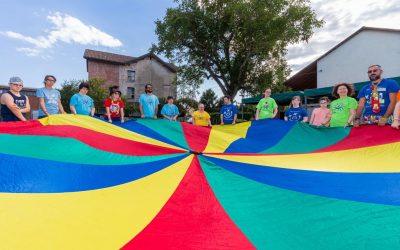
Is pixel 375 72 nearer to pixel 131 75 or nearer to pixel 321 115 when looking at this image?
pixel 321 115

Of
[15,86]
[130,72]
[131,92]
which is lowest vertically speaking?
[15,86]

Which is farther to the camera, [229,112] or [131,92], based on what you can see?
[131,92]

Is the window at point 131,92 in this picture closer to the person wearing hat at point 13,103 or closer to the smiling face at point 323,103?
the person wearing hat at point 13,103

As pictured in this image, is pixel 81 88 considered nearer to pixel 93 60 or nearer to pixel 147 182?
pixel 147 182

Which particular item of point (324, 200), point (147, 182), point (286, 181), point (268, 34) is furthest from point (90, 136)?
point (268, 34)

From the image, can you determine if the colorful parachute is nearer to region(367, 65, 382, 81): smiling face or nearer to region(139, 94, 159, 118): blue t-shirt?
region(367, 65, 382, 81): smiling face

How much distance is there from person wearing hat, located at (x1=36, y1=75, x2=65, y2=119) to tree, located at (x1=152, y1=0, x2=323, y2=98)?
14326 millimetres

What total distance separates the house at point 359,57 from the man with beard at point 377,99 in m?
14.4

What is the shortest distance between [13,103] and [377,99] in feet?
15.4

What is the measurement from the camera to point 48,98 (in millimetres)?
4559

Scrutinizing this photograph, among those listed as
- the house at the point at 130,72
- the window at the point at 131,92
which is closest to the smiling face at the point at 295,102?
the house at the point at 130,72

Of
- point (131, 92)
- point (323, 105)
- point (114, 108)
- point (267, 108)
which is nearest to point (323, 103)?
point (323, 105)

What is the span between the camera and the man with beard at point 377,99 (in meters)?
3.46

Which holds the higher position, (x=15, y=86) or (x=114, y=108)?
(x=15, y=86)
